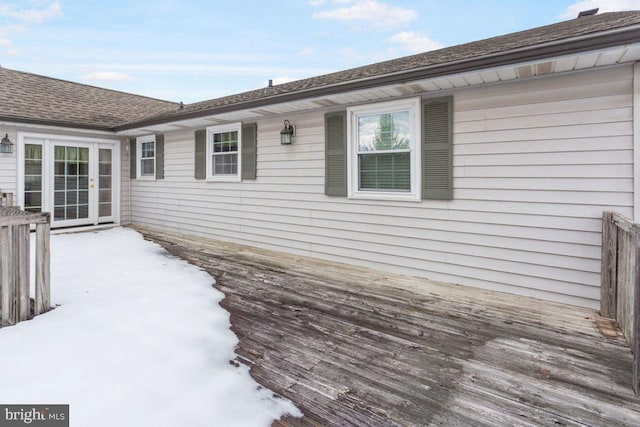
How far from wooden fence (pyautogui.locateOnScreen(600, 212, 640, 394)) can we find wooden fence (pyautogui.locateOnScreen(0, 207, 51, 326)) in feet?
14.2

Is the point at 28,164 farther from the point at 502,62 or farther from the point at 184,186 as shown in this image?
the point at 502,62

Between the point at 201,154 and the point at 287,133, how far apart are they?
241 cm

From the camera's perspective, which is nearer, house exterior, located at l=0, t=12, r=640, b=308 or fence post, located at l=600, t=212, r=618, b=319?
fence post, located at l=600, t=212, r=618, b=319

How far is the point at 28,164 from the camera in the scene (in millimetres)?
7129

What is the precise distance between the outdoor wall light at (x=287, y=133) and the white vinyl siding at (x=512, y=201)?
11 centimetres

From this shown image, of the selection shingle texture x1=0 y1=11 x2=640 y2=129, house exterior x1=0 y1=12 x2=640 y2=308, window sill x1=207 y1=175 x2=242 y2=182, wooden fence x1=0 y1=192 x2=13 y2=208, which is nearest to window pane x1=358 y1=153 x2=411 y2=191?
house exterior x1=0 y1=12 x2=640 y2=308

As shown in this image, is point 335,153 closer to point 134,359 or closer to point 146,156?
point 134,359

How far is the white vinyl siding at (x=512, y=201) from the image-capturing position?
3.29m

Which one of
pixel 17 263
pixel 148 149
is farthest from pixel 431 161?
pixel 148 149

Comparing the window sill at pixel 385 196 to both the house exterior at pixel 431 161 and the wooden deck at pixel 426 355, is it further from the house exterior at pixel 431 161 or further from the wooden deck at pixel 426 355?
the wooden deck at pixel 426 355

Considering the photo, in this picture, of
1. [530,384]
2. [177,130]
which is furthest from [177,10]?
[530,384]

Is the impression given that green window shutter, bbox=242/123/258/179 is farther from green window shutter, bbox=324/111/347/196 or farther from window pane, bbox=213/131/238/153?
green window shutter, bbox=324/111/347/196

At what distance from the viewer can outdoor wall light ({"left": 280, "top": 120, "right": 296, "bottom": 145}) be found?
5.55m

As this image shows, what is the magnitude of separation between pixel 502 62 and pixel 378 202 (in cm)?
213
